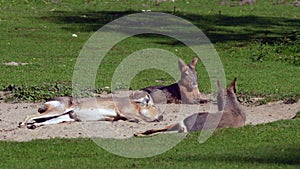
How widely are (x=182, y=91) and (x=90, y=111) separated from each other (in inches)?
90.5

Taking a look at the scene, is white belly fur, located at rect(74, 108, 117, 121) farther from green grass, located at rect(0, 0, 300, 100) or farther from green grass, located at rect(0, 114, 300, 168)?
green grass, located at rect(0, 0, 300, 100)

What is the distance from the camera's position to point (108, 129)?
11.5 m

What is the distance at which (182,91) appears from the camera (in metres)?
13.9

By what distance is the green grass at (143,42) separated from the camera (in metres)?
16.1

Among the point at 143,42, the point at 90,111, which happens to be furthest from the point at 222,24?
the point at 90,111

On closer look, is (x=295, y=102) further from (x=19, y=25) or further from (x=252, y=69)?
(x=19, y=25)

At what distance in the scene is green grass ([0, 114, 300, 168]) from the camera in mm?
8773

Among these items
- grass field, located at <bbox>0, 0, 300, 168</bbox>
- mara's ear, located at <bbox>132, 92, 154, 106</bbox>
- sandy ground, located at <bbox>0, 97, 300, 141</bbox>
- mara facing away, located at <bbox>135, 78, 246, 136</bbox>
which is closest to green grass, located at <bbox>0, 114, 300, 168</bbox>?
grass field, located at <bbox>0, 0, 300, 168</bbox>

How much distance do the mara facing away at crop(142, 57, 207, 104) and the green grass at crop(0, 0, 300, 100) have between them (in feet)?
3.50

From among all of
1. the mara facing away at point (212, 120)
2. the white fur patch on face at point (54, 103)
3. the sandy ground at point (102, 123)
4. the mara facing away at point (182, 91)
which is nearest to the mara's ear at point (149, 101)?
the sandy ground at point (102, 123)

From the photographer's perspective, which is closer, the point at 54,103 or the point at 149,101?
the point at 54,103

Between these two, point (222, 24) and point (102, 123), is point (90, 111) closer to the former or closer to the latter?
point (102, 123)

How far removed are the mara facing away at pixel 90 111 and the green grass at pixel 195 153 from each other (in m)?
1.62

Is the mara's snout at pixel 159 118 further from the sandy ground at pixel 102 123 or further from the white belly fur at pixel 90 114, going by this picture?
the white belly fur at pixel 90 114
